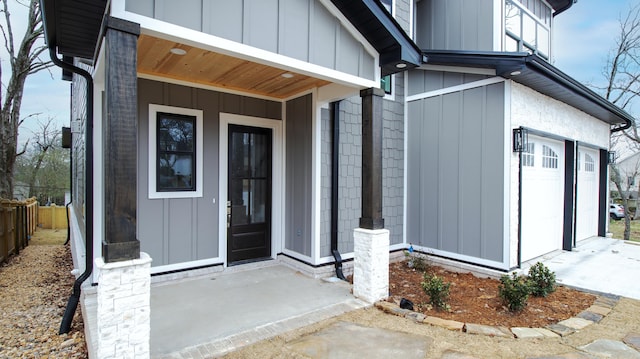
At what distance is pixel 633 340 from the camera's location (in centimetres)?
316

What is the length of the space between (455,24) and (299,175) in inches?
158

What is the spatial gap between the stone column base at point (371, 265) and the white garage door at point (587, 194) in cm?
586

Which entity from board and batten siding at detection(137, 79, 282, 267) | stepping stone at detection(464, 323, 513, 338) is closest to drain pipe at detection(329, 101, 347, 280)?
board and batten siding at detection(137, 79, 282, 267)

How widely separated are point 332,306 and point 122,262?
2.35 m

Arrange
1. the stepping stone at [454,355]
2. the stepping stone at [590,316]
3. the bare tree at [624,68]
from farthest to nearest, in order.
→ the bare tree at [624,68] → the stepping stone at [590,316] → the stepping stone at [454,355]

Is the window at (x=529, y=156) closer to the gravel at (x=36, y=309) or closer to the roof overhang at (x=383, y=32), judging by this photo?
the roof overhang at (x=383, y=32)

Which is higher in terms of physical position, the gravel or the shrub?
the shrub

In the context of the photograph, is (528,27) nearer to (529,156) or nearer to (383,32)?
(529,156)

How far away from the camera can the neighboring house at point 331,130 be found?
3.50 meters

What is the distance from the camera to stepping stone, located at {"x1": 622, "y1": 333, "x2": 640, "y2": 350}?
3068 mm

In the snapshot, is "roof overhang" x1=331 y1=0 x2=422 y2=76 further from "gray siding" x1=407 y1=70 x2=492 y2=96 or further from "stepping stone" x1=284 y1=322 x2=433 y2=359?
"stepping stone" x1=284 y1=322 x2=433 y2=359

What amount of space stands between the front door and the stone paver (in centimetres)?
404

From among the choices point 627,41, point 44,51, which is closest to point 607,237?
point 627,41

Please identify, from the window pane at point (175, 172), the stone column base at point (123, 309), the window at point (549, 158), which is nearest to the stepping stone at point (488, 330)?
the stone column base at point (123, 309)
